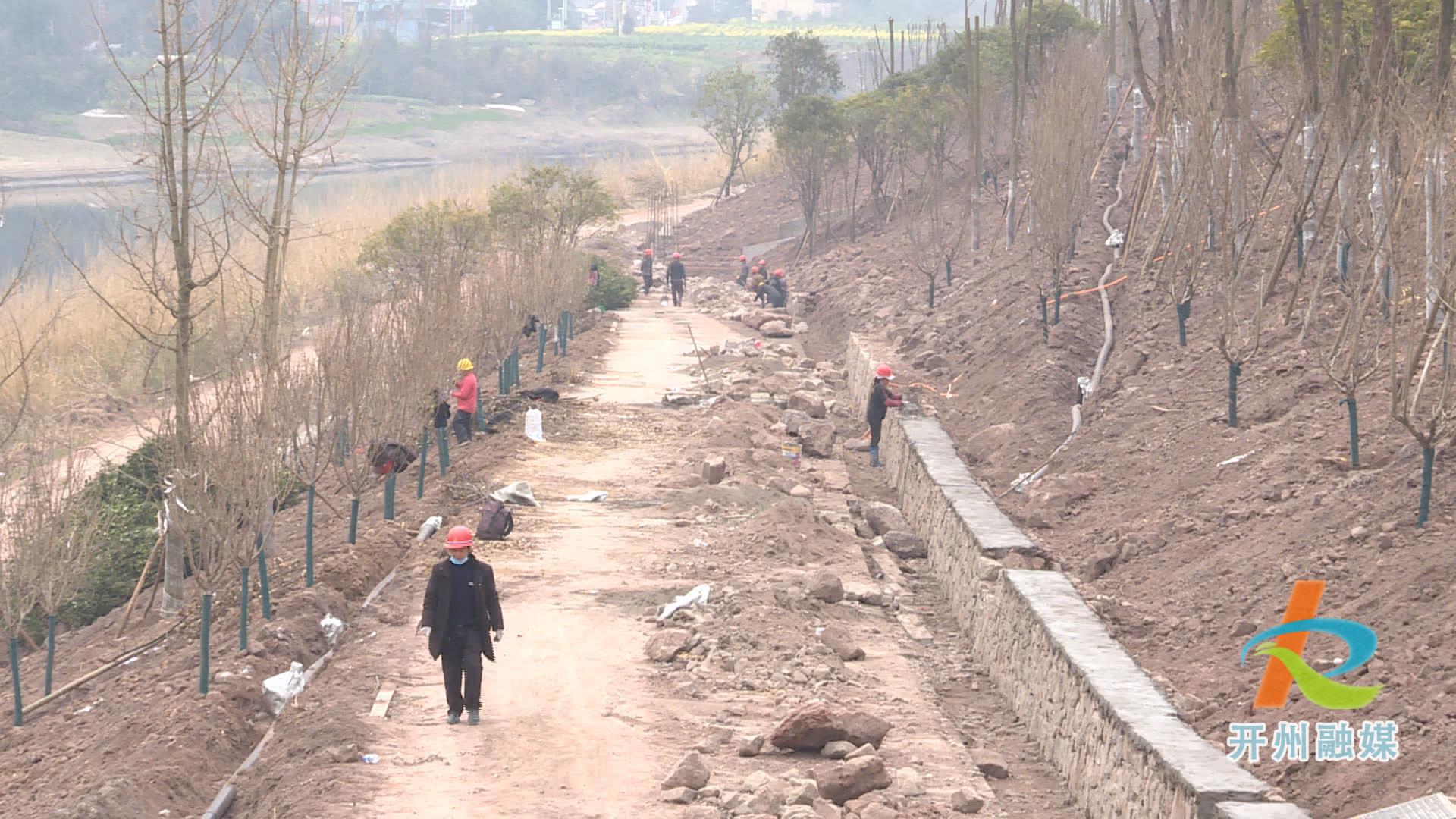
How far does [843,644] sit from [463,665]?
3419 mm

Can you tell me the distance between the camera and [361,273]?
1390 inches

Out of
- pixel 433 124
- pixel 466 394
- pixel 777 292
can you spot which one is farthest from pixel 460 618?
pixel 433 124

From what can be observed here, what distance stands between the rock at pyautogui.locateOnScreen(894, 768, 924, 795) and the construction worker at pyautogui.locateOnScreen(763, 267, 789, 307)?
93.7 feet

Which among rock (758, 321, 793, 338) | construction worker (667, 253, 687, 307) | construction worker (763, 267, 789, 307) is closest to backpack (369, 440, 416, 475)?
Answer: rock (758, 321, 793, 338)

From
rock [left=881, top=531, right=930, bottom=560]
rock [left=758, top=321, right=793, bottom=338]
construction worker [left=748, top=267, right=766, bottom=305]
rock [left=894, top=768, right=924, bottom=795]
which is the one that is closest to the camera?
rock [left=894, top=768, right=924, bottom=795]

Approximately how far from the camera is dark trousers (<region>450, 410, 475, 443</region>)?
20.4 meters

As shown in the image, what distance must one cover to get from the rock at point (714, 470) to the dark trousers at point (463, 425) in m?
3.77

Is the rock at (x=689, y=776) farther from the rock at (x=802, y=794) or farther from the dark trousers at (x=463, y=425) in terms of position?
the dark trousers at (x=463, y=425)

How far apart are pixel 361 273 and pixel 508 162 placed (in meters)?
49.0

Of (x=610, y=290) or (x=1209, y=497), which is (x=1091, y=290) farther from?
(x=610, y=290)

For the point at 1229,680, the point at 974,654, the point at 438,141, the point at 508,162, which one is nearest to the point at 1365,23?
the point at 974,654

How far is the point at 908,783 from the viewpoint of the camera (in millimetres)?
9234

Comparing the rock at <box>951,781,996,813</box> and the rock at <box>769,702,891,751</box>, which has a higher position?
the rock at <box>769,702,891,751</box>

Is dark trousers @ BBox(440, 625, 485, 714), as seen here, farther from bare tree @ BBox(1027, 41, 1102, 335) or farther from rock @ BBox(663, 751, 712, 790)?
bare tree @ BBox(1027, 41, 1102, 335)
